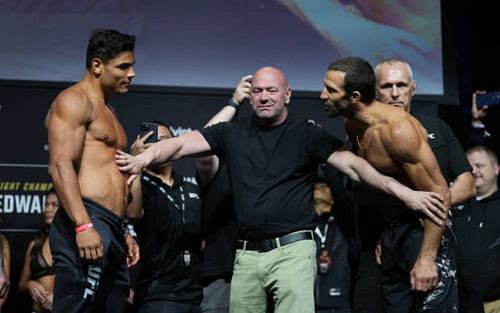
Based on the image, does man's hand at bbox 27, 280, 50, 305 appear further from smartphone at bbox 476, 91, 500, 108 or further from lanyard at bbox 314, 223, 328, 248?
smartphone at bbox 476, 91, 500, 108

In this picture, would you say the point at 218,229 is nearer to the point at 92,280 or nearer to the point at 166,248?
the point at 166,248

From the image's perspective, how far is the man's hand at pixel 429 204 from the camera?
4402 millimetres

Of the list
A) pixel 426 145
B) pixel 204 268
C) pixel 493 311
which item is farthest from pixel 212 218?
pixel 493 311

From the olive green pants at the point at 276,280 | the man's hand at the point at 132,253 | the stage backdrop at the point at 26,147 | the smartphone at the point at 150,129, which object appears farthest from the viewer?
the stage backdrop at the point at 26,147

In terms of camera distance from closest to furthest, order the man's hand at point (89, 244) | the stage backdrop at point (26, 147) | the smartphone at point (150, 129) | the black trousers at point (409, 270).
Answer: the man's hand at point (89, 244)
the black trousers at point (409, 270)
the smartphone at point (150, 129)
the stage backdrop at point (26, 147)

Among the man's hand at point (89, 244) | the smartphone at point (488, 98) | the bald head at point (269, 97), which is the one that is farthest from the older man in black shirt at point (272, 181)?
the smartphone at point (488, 98)

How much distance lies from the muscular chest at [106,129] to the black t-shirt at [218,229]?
32.3 inches

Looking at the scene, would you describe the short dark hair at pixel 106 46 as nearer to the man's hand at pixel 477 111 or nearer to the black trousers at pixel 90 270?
the black trousers at pixel 90 270

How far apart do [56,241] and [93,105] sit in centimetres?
65

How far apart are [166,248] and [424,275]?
148cm

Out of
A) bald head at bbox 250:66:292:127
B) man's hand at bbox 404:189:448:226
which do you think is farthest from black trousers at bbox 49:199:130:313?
man's hand at bbox 404:189:448:226

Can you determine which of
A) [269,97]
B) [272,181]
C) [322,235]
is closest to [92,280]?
[272,181]

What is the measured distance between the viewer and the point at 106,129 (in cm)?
462

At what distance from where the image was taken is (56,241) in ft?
14.8
